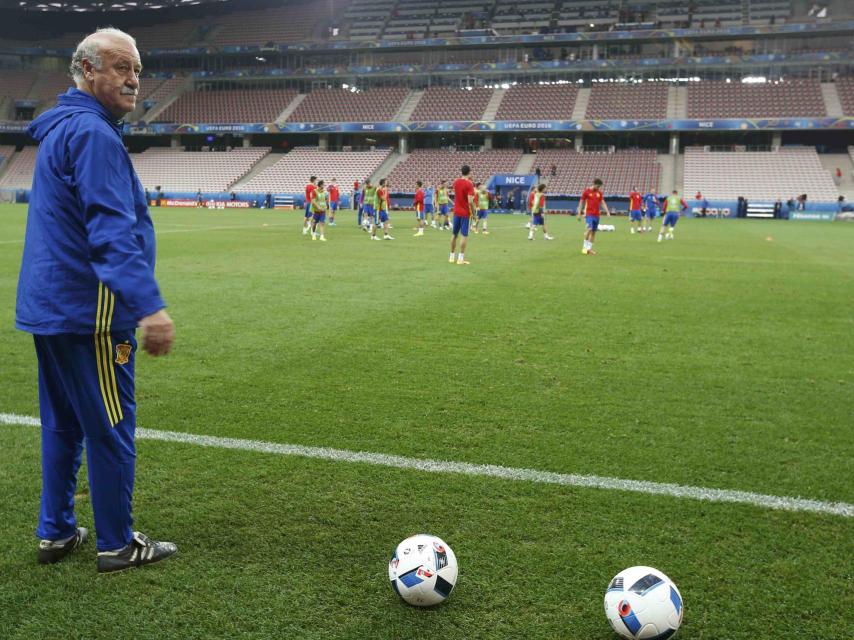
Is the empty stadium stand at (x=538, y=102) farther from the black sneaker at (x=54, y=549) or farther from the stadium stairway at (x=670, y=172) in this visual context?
the black sneaker at (x=54, y=549)

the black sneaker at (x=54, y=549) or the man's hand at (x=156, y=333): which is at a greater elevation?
the man's hand at (x=156, y=333)

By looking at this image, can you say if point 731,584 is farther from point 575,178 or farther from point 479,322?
point 575,178

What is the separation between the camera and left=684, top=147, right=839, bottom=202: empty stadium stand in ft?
160

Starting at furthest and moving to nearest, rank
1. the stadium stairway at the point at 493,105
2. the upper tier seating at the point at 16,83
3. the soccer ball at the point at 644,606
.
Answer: the upper tier seating at the point at 16,83, the stadium stairway at the point at 493,105, the soccer ball at the point at 644,606

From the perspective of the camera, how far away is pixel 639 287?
12312 millimetres

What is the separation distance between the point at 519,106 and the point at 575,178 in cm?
1037

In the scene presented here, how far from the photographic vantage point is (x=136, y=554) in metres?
3.21

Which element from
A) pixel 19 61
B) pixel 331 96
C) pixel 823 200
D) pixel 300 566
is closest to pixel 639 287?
pixel 300 566

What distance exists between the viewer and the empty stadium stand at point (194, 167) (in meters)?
58.7

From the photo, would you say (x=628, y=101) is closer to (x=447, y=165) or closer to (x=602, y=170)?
(x=602, y=170)

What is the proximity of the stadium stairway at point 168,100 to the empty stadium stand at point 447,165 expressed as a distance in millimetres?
25684

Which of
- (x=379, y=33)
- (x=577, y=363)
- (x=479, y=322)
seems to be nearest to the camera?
(x=577, y=363)

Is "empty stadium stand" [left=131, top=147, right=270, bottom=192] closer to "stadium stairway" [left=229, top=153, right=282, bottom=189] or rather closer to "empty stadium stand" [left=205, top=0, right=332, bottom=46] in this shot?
"stadium stairway" [left=229, top=153, right=282, bottom=189]

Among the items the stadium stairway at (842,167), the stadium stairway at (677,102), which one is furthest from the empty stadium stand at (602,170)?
the stadium stairway at (842,167)
